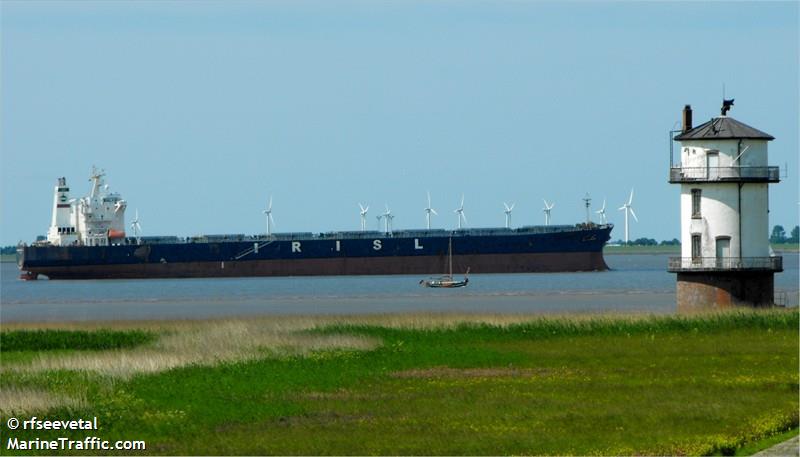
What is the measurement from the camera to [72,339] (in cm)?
4209

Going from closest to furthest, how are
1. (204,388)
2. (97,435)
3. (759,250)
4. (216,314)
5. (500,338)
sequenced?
(97,435) < (204,388) < (500,338) < (759,250) < (216,314)

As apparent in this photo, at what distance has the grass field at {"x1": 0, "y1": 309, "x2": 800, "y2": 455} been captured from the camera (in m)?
21.3

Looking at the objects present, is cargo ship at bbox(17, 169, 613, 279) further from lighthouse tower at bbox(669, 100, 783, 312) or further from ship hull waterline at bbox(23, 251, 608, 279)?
lighthouse tower at bbox(669, 100, 783, 312)

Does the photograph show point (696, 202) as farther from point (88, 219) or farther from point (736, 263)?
point (88, 219)

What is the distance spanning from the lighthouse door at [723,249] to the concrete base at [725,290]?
0.38 m

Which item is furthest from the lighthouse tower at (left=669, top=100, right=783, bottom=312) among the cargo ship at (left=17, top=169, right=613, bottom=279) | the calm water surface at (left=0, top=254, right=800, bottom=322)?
the cargo ship at (left=17, top=169, right=613, bottom=279)

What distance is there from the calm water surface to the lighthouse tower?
6891 mm

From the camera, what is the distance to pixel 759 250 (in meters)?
44.4

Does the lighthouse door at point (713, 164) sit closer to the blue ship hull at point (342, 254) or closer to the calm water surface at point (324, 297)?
the calm water surface at point (324, 297)

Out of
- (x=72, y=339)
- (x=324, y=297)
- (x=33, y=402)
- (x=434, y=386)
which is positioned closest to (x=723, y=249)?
(x=434, y=386)

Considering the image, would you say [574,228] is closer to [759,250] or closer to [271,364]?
[759,250]

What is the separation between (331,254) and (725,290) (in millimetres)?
71638

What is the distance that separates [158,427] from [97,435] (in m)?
1.05

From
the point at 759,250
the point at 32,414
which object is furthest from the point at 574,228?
the point at 32,414
